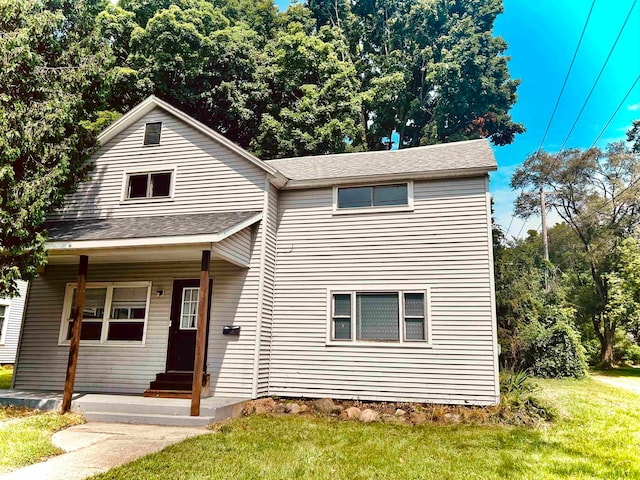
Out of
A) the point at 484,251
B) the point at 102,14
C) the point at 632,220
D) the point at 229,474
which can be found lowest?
the point at 229,474

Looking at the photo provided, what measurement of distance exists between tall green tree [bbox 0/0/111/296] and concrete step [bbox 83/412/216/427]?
9.30 feet

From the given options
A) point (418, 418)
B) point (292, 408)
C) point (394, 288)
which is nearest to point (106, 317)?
point (292, 408)

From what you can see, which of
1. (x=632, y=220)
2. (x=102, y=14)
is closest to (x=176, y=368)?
(x=102, y=14)

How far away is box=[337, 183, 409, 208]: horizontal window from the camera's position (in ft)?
32.4

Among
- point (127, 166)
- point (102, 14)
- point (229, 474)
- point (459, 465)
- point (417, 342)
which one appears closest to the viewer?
point (229, 474)

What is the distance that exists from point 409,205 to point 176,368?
5954 mm

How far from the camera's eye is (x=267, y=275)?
977cm

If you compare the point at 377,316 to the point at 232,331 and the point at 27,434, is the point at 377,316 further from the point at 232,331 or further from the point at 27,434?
the point at 27,434

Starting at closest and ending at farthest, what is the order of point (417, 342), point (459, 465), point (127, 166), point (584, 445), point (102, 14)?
1. point (459, 465)
2. point (584, 445)
3. point (417, 342)
4. point (127, 166)
5. point (102, 14)

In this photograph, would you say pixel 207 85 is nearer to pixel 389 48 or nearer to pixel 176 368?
pixel 389 48

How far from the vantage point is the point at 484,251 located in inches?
357

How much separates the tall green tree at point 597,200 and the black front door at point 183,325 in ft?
61.4

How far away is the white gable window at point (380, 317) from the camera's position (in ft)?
29.7

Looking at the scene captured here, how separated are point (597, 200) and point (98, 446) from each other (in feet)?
86.3
